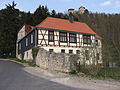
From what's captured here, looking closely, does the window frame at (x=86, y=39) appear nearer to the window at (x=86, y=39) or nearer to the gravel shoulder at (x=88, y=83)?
the window at (x=86, y=39)

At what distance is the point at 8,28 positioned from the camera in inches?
1758

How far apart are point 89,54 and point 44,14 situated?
35.7 m

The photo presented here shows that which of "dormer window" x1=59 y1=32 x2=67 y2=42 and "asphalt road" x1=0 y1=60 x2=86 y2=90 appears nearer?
"asphalt road" x1=0 y1=60 x2=86 y2=90

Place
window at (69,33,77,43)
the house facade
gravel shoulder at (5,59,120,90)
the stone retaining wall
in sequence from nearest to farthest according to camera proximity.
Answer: gravel shoulder at (5,59,120,90), the stone retaining wall, the house facade, window at (69,33,77,43)

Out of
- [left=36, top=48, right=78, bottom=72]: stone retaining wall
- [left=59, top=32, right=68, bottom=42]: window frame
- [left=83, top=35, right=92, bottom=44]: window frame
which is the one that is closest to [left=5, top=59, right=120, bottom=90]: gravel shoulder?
[left=36, top=48, right=78, bottom=72]: stone retaining wall

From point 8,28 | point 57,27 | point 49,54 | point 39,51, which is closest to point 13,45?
point 8,28

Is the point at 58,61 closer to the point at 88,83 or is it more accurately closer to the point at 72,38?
the point at 88,83

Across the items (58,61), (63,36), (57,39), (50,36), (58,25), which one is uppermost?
(58,25)

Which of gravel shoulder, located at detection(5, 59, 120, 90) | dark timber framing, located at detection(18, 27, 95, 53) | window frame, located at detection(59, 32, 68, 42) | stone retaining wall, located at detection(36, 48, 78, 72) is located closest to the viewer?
gravel shoulder, located at detection(5, 59, 120, 90)

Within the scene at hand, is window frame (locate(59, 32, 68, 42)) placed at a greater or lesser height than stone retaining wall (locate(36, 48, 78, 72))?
greater

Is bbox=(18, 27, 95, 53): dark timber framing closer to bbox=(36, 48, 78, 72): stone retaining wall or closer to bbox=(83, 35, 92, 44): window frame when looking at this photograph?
bbox=(83, 35, 92, 44): window frame

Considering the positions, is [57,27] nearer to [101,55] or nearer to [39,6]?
[101,55]

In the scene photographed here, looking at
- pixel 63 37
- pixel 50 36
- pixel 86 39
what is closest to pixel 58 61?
pixel 50 36

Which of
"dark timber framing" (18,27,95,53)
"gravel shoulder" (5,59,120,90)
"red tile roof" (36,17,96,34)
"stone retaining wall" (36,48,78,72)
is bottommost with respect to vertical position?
"gravel shoulder" (5,59,120,90)
